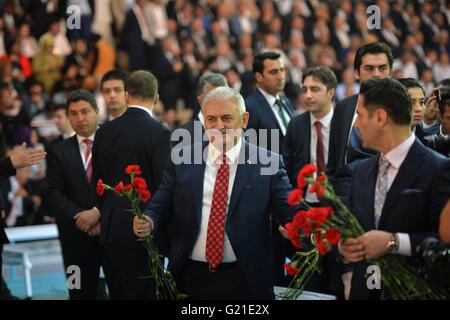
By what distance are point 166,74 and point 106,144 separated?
7740 mm

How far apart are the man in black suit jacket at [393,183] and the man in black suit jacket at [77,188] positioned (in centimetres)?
310

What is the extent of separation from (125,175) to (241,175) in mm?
1405

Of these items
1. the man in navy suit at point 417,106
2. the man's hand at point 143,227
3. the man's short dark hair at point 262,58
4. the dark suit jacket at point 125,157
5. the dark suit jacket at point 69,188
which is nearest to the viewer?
the man's hand at point 143,227

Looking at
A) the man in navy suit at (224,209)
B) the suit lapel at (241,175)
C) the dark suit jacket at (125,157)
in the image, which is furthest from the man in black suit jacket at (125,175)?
the suit lapel at (241,175)

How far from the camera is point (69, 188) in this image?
261 inches

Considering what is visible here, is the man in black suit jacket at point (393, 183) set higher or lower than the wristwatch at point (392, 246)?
higher

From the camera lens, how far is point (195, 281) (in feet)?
15.3

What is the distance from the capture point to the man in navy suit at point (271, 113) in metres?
7.16

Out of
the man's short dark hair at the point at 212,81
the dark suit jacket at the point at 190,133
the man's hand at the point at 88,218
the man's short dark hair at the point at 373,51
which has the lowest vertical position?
the man's hand at the point at 88,218

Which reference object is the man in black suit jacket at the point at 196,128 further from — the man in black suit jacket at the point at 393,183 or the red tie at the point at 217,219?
the man in black suit jacket at the point at 393,183

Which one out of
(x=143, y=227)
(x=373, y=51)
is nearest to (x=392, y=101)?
(x=143, y=227)

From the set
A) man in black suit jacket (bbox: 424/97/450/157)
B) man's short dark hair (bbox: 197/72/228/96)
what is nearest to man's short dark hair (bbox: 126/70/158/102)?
man's short dark hair (bbox: 197/72/228/96)

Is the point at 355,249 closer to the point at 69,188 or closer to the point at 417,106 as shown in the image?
the point at 417,106

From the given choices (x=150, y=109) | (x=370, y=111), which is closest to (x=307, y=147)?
(x=150, y=109)
